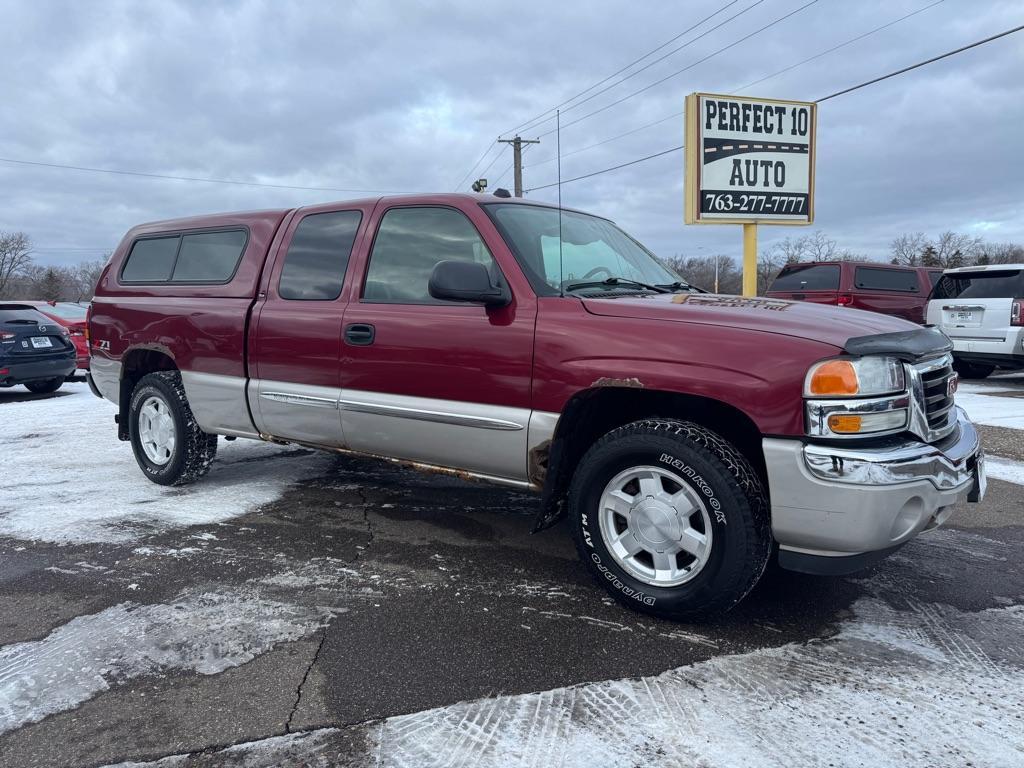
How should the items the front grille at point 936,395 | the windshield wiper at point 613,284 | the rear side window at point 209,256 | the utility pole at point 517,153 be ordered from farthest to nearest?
the utility pole at point 517,153, the rear side window at point 209,256, the windshield wiper at point 613,284, the front grille at point 936,395

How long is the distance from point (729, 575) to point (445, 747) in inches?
50.3

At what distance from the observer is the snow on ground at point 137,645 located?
2605 millimetres

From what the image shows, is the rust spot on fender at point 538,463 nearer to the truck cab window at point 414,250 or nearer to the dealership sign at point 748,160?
the truck cab window at point 414,250

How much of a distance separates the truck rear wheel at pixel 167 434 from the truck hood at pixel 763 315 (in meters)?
3.21

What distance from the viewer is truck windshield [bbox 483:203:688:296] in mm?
3682

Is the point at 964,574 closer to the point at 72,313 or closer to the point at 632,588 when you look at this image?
the point at 632,588

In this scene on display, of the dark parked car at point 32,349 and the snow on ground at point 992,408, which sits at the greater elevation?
the dark parked car at point 32,349

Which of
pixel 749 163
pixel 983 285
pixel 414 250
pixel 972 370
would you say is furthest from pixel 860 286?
pixel 414 250

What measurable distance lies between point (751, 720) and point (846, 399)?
3.85ft

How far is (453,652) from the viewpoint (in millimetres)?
2867

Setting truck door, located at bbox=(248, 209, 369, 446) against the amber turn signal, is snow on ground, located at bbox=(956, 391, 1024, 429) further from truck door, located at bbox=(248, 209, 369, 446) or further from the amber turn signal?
truck door, located at bbox=(248, 209, 369, 446)

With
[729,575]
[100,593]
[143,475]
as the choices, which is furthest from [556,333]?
[143,475]

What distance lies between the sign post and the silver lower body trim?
26.9 feet

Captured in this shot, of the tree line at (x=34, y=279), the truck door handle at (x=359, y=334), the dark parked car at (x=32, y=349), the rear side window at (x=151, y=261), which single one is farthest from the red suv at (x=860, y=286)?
the tree line at (x=34, y=279)
